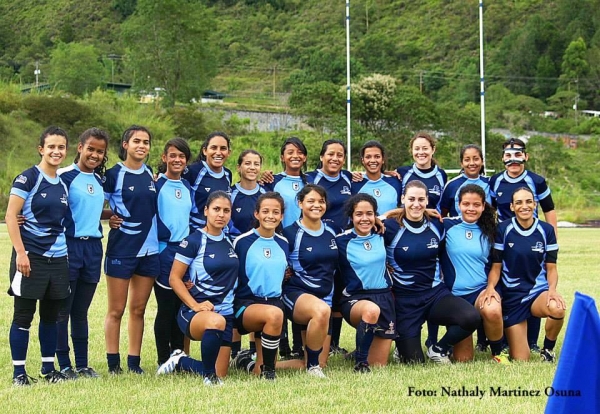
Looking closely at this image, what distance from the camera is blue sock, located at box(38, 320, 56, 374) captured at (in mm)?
6137

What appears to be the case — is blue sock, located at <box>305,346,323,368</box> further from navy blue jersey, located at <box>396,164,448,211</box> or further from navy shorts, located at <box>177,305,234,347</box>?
navy blue jersey, located at <box>396,164,448,211</box>

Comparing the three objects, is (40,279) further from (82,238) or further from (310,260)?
(310,260)

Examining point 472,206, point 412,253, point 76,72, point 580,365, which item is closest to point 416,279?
point 412,253

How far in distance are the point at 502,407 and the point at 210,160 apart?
10.1 feet

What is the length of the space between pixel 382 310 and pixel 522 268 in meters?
1.24

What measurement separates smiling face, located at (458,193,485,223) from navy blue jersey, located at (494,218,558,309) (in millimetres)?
249

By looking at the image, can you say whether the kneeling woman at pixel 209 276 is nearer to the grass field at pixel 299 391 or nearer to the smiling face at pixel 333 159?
the grass field at pixel 299 391

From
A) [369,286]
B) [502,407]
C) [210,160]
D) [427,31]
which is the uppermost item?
[427,31]

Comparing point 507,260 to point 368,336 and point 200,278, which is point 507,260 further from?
point 200,278

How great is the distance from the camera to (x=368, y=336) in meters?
6.52

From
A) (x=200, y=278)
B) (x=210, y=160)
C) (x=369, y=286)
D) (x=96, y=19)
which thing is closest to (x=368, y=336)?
(x=369, y=286)

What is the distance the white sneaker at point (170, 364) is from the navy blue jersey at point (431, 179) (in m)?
2.43

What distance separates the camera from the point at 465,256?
276 inches

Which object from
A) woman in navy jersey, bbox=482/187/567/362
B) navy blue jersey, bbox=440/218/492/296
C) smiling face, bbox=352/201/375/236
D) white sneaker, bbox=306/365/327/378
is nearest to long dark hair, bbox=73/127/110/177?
smiling face, bbox=352/201/375/236
